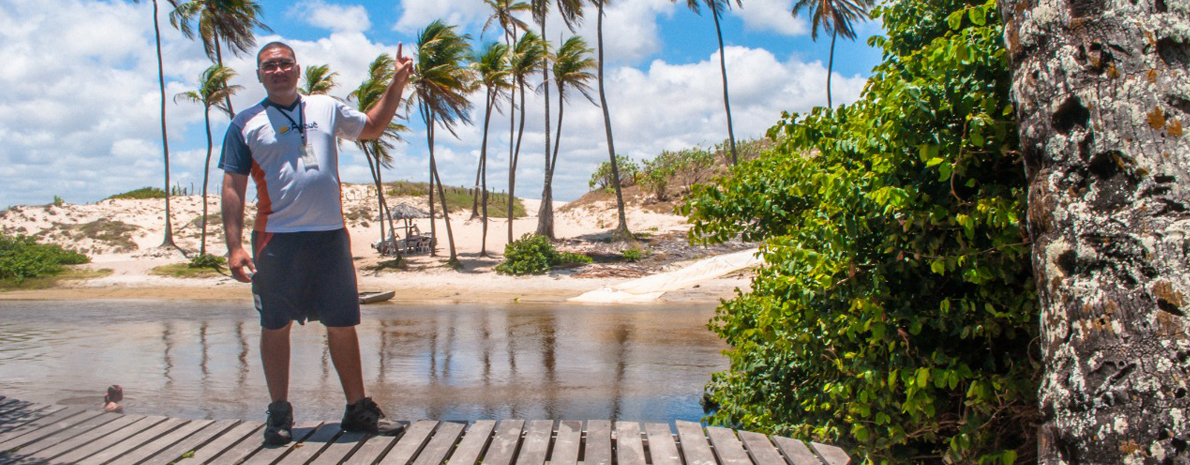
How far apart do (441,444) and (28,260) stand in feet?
87.6

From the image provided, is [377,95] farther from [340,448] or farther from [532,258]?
[340,448]

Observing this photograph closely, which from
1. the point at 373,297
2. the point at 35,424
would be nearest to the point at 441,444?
the point at 35,424

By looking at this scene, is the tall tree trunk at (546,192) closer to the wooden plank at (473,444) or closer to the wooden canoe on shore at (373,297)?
the wooden canoe on shore at (373,297)

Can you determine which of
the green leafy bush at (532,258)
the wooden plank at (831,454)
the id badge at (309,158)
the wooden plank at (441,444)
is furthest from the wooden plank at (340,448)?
the green leafy bush at (532,258)

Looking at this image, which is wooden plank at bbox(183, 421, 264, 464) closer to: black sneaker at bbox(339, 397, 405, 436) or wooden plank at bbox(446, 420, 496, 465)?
black sneaker at bbox(339, 397, 405, 436)

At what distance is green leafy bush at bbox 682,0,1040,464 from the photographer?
2865 millimetres

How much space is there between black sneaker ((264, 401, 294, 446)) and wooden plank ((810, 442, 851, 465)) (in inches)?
95.6

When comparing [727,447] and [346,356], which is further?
[346,356]

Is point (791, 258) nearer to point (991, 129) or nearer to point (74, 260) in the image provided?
point (991, 129)

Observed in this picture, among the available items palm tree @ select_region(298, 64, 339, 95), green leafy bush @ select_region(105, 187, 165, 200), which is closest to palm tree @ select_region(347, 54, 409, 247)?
palm tree @ select_region(298, 64, 339, 95)

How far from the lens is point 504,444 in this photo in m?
3.66

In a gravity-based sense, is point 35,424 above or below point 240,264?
below

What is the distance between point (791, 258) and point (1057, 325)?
141 cm

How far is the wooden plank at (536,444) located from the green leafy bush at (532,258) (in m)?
18.7
